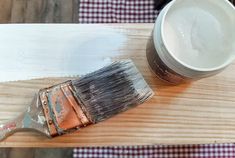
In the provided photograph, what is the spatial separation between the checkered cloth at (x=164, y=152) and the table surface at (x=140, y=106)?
0.25m

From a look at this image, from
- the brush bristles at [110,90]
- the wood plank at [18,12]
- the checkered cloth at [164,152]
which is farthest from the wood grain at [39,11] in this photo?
the brush bristles at [110,90]

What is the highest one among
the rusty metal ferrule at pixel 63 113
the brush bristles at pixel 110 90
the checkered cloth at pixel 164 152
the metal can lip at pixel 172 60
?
the metal can lip at pixel 172 60

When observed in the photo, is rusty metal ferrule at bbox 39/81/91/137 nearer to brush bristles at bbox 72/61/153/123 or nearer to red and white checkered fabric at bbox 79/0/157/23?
brush bristles at bbox 72/61/153/123

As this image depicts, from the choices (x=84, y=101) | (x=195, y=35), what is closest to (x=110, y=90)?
(x=84, y=101)

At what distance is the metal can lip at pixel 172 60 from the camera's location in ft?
1.88

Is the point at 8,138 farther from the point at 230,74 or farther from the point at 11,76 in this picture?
the point at 230,74

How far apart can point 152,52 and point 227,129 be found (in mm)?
169

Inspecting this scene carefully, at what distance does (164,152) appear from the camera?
3.03ft

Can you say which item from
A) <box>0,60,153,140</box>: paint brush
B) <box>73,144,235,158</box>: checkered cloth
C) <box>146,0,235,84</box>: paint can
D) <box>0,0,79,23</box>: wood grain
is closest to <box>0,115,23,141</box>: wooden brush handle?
<box>0,60,153,140</box>: paint brush

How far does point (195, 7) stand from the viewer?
615 millimetres

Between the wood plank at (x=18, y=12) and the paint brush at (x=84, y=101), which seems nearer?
the paint brush at (x=84, y=101)

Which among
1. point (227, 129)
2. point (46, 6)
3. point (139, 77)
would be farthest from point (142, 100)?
point (46, 6)

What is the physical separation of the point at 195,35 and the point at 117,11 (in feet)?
Result: 1.29

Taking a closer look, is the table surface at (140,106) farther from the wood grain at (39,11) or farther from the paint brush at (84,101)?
the wood grain at (39,11)
